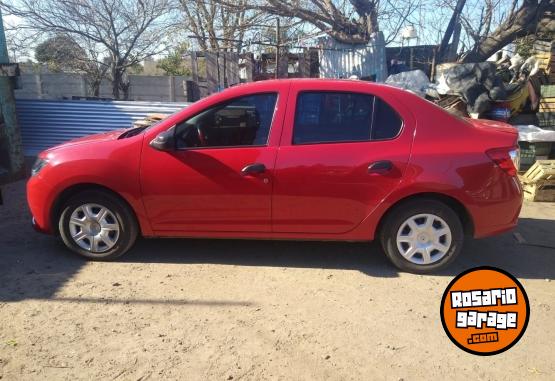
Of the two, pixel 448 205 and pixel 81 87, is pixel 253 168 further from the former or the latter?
pixel 81 87

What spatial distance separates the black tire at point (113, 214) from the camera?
414 cm

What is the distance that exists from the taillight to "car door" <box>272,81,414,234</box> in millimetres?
689

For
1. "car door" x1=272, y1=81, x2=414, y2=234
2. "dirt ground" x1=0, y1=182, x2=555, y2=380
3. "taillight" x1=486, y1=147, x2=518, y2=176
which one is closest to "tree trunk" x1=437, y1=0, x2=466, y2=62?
"dirt ground" x1=0, y1=182, x2=555, y2=380

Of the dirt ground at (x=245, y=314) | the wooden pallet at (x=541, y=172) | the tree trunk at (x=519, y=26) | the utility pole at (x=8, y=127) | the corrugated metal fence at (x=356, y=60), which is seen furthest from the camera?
the corrugated metal fence at (x=356, y=60)

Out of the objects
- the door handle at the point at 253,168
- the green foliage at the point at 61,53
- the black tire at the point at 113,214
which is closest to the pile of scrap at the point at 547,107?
the door handle at the point at 253,168

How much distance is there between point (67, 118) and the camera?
897 centimetres

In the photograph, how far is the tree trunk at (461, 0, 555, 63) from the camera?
11.5m

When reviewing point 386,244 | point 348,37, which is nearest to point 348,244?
point 386,244

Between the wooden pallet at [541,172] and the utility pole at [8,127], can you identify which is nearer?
the wooden pallet at [541,172]

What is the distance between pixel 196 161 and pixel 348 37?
9356 mm

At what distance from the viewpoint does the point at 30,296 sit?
11.9 feet

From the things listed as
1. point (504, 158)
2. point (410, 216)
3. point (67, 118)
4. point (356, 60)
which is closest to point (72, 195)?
point (410, 216)

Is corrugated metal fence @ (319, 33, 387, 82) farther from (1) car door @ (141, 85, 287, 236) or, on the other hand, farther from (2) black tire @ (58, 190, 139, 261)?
(2) black tire @ (58, 190, 139, 261)

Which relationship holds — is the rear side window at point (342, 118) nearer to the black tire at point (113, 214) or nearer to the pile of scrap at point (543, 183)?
the black tire at point (113, 214)
